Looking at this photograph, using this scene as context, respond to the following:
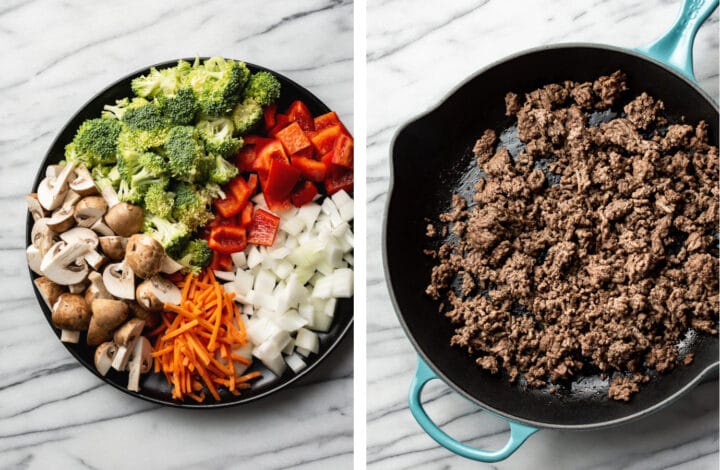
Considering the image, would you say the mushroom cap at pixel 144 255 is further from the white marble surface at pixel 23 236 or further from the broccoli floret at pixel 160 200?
the white marble surface at pixel 23 236

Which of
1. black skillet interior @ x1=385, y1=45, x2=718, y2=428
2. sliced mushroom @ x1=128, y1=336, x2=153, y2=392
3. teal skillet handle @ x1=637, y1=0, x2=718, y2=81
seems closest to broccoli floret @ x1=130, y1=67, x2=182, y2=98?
sliced mushroom @ x1=128, y1=336, x2=153, y2=392

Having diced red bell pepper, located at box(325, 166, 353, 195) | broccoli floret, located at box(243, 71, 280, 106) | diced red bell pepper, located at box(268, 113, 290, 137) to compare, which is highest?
broccoli floret, located at box(243, 71, 280, 106)

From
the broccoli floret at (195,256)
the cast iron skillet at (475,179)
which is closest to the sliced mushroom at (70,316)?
the broccoli floret at (195,256)

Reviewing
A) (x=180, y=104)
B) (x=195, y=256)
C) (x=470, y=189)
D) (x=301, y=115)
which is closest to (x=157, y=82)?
(x=180, y=104)

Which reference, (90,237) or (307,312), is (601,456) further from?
(90,237)

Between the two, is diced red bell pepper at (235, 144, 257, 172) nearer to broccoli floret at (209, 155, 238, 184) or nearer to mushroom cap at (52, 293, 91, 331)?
broccoli floret at (209, 155, 238, 184)

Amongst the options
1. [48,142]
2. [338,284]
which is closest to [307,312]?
[338,284]
